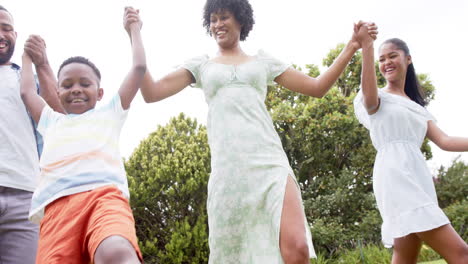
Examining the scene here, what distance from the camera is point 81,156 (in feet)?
7.43

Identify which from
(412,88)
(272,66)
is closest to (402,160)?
(412,88)

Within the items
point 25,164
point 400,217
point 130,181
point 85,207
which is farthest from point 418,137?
point 130,181

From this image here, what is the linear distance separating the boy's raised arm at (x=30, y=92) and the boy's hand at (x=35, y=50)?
0.03 m

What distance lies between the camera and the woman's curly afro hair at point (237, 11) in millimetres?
3145

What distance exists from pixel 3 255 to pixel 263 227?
1476 millimetres

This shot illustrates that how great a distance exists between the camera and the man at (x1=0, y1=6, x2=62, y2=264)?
8.91ft

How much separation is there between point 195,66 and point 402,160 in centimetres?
155

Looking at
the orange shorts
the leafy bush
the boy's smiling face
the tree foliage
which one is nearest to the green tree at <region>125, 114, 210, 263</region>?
the tree foliage

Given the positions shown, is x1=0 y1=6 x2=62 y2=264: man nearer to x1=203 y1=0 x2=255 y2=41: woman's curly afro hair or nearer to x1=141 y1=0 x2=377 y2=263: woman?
x1=141 y1=0 x2=377 y2=263: woman

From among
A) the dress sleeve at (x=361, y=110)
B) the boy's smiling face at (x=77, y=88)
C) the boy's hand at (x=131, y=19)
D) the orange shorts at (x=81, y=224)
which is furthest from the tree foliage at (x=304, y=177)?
the orange shorts at (x=81, y=224)

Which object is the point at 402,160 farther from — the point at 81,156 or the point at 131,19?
the point at 81,156

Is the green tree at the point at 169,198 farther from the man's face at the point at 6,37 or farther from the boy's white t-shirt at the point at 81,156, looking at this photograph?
the boy's white t-shirt at the point at 81,156

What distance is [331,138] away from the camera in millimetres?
10227

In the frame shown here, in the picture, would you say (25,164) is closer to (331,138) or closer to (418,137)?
(418,137)
